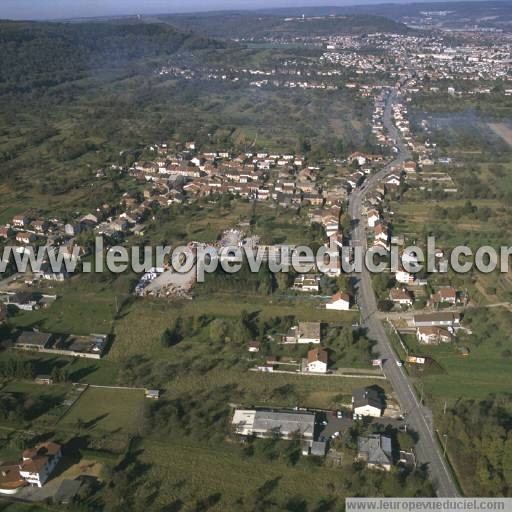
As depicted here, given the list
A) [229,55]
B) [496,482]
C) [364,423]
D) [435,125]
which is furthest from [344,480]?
[229,55]

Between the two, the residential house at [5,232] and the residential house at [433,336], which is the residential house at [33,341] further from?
the residential house at [433,336]

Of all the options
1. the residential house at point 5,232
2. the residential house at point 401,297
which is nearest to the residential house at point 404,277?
the residential house at point 401,297

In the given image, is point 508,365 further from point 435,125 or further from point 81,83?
point 81,83

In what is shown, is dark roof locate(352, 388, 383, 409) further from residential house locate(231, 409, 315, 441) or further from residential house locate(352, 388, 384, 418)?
residential house locate(231, 409, 315, 441)

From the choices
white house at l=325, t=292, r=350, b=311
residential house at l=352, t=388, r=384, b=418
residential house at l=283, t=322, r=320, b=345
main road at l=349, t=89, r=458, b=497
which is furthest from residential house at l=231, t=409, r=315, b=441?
white house at l=325, t=292, r=350, b=311

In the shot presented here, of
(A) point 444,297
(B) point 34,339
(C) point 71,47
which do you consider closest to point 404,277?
(A) point 444,297

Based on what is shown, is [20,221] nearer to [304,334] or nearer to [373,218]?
[304,334]
